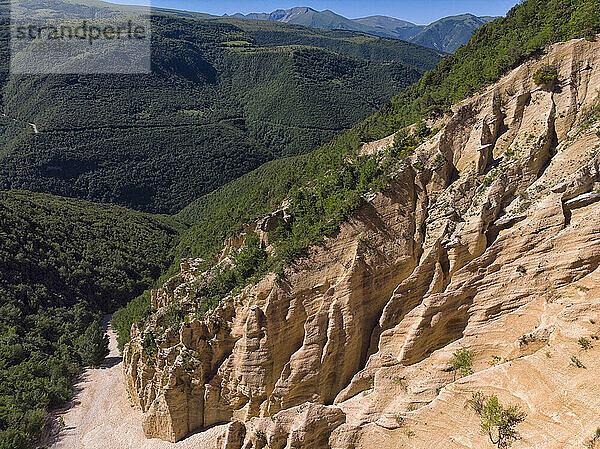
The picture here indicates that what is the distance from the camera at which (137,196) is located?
389 ft

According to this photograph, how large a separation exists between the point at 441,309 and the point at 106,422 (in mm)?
28582

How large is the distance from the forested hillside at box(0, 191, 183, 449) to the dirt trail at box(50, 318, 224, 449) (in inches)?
78.2

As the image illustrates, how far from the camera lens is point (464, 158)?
21.2 meters

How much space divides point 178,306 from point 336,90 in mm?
182570

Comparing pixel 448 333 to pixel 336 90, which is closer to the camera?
pixel 448 333

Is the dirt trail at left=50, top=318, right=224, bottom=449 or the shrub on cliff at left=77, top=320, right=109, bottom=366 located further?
the shrub on cliff at left=77, top=320, right=109, bottom=366

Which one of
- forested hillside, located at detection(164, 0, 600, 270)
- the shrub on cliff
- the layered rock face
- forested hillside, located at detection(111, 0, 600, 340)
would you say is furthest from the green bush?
the shrub on cliff

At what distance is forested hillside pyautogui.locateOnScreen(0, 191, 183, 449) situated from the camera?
36.3 meters

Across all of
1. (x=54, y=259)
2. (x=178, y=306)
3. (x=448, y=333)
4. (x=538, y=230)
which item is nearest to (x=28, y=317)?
(x=54, y=259)

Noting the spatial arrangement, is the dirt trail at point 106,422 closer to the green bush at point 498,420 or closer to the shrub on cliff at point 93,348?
the shrub on cliff at point 93,348

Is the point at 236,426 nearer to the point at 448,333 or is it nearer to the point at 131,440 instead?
the point at 131,440

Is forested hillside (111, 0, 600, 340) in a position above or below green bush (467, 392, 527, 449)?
above

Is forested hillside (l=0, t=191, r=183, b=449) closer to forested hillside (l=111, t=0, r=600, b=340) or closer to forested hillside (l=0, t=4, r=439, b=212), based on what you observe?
forested hillside (l=111, t=0, r=600, b=340)

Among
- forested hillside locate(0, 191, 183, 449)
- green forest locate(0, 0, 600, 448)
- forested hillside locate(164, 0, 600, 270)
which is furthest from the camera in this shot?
forested hillside locate(0, 191, 183, 449)
